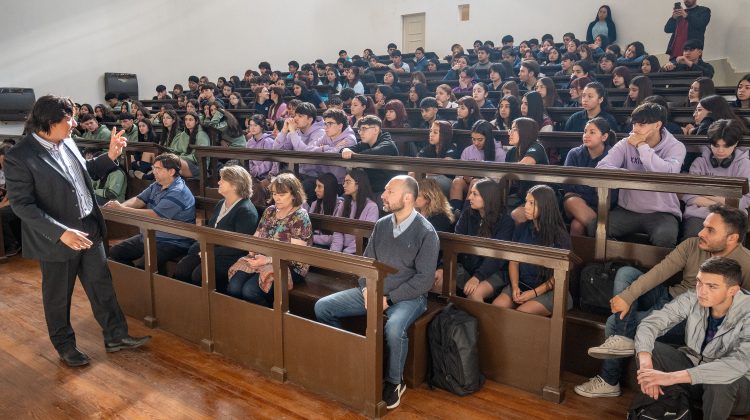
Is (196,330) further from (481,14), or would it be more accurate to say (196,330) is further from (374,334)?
(481,14)

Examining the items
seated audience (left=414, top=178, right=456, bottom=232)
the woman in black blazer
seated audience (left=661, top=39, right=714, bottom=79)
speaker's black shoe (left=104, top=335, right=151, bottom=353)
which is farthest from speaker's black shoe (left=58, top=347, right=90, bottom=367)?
seated audience (left=661, top=39, right=714, bottom=79)

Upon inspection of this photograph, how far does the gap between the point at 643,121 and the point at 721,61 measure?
23.9 ft

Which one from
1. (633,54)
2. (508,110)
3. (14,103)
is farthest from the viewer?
(14,103)

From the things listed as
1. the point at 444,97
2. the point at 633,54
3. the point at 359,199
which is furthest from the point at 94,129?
the point at 633,54

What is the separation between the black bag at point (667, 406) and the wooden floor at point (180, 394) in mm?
231

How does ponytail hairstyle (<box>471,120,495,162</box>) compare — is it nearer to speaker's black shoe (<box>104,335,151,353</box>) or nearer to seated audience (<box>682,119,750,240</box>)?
seated audience (<box>682,119,750,240</box>)

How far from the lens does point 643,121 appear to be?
315 centimetres

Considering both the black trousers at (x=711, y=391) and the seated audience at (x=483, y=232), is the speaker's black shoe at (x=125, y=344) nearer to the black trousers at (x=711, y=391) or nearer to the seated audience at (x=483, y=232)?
the seated audience at (x=483, y=232)

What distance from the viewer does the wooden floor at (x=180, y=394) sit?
2.51m

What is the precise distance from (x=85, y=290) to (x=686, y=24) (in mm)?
8326

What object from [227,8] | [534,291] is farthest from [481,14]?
[534,291]

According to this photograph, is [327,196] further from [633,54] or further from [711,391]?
[633,54]

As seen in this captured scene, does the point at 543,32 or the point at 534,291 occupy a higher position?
the point at 543,32

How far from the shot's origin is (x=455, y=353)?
263cm
